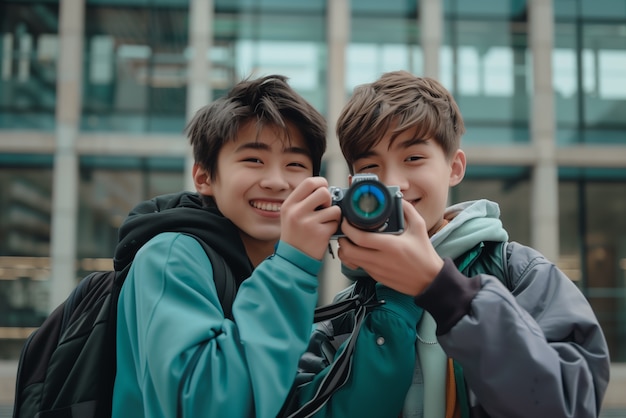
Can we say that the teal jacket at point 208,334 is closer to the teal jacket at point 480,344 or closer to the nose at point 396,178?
the teal jacket at point 480,344

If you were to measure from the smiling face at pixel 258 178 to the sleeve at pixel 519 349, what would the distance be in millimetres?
667

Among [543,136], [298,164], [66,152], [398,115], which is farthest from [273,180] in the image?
[543,136]

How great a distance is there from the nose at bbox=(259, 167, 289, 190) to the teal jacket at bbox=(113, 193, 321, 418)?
0.33 m

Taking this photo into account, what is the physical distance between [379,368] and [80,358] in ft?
3.16

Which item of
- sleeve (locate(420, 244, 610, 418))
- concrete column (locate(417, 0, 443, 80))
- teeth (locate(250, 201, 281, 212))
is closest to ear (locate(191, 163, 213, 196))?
teeth (locate(250, 201, 281, 212))

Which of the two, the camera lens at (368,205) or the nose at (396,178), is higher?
the nose at (396,178)

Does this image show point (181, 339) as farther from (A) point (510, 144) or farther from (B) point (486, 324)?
(A) point (510, 144)

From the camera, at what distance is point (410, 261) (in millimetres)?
1554

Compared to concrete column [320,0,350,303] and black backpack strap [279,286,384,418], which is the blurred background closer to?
concrete column [320,0,350,303]

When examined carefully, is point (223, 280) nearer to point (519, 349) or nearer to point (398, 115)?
point (398, 115)

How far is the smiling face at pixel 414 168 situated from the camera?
189 cm

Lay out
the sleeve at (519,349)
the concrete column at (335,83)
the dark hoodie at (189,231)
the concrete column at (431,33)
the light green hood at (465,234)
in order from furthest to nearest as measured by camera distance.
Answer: the concrete column at (431,33) → the concrete column at (335,83) → the dark hoodie at (189,231) → the light green hood at (465,234) → the sleeve at (519,349)

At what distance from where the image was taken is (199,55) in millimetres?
13586

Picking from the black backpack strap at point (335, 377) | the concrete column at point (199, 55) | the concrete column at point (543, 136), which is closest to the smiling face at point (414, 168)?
the black backpack strap at point (335, 377)
